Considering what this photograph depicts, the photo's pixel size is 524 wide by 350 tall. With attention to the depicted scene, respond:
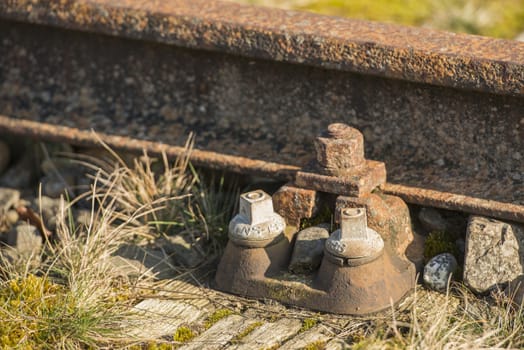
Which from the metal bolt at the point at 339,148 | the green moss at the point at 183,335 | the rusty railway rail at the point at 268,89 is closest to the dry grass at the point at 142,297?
the green moss at the point at 183,335

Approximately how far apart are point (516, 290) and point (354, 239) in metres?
0.72

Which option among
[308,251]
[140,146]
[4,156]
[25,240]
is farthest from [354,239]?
[4,156]

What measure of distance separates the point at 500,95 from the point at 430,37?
1.43 ft

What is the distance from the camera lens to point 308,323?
12.5 feet

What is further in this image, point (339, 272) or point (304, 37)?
point (304, 37)

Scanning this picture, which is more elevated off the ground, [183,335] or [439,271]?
[439,271]

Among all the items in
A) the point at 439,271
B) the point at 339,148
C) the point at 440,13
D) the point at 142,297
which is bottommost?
the point at 142,297

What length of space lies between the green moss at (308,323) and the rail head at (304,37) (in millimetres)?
1203

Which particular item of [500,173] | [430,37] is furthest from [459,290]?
[430,37]

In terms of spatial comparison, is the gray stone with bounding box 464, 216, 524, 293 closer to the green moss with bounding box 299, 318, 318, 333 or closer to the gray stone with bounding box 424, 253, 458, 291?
the gray stone with bounding box 424, 253, 458, 291

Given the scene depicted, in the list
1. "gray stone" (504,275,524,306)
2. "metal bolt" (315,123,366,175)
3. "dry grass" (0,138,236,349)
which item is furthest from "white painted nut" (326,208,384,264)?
"dry grass" (0,138,236,349)

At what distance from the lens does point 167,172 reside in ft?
15.1

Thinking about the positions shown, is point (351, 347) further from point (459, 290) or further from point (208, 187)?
point (208, 187)

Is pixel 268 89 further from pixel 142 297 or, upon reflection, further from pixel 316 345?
pixel 316 345
